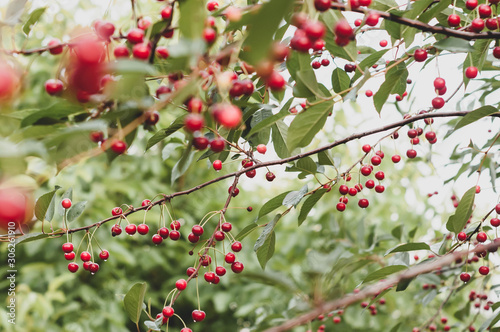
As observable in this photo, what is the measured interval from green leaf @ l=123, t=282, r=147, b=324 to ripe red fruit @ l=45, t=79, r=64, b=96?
0.47m

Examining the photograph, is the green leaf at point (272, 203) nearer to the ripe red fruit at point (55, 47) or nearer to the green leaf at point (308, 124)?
the green leaf at point (308, 124)

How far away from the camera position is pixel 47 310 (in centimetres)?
215

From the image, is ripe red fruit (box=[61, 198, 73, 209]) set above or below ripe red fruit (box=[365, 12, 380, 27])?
below

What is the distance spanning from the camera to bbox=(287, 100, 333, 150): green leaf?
2.48 feet

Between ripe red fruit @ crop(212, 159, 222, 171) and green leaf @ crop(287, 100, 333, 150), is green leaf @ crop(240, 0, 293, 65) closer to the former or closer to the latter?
green leaf @ crop(287, 100, 333, 150)

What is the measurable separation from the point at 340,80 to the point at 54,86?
647 millimetres

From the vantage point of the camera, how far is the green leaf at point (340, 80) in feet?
3.44

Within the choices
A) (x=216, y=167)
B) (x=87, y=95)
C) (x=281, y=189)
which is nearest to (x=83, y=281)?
(x=281, y=189)

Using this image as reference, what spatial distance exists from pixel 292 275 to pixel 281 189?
1187mm

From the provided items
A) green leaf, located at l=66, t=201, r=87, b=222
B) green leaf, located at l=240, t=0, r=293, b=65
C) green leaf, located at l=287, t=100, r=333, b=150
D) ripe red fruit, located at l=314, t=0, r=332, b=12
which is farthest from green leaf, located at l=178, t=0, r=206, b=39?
green leaf, located at l=66, t=201, r=87, b=222

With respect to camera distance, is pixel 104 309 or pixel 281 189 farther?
pixel 281 189

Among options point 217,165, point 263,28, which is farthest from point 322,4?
point 217,165

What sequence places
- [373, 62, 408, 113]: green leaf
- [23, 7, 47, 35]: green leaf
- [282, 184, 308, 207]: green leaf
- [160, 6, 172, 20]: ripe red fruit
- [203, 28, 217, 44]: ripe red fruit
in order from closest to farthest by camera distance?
[203, 28, 217, 44]: ripe red fruit < [160, 6, 172, 20]: ripe red fruit < [23, 7, 47, 35]: green leaf < [373, 62, 408, 113]: green leaf < [282, 184, 308, 207]: green leaf

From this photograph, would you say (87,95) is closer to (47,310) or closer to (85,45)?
(85,45)
